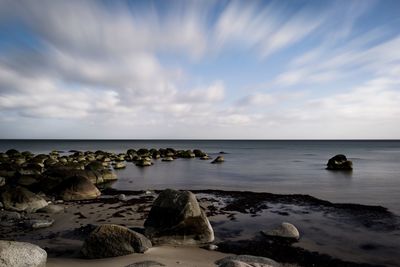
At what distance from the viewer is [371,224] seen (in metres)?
15.6

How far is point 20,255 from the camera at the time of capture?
27.0ft

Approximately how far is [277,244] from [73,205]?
1203 cm

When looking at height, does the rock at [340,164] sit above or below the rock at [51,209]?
above

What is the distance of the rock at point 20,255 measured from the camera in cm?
802

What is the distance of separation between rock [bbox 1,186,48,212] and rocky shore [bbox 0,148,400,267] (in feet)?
0.15

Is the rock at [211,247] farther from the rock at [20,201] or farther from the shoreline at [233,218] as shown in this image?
the rock at [20,201]

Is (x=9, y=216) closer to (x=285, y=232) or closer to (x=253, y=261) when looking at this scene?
(x=253, y=261)

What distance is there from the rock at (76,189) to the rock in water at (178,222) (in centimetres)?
1043

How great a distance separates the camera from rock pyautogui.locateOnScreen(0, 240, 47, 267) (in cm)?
802

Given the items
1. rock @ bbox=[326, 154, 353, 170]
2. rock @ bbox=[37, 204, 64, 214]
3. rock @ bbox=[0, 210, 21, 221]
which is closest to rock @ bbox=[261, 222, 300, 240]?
rock @ bbox=[37, 204, 64, 214]

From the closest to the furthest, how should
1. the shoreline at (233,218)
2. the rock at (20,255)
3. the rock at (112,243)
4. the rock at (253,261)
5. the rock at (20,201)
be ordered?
the rock at (20,255), the rock at (253,261), the rock at (112,243), the shoreline at (233,218), the rock at (20,201)

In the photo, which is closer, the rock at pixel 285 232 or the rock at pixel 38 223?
the rock at pixel 285 232

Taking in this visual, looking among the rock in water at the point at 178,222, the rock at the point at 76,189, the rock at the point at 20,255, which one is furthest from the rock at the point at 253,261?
the rock at the point at 76,189

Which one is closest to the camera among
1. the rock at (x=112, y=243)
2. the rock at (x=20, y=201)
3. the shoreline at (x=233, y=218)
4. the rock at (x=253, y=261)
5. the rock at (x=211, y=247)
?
the rock at (x=253, y=261)
